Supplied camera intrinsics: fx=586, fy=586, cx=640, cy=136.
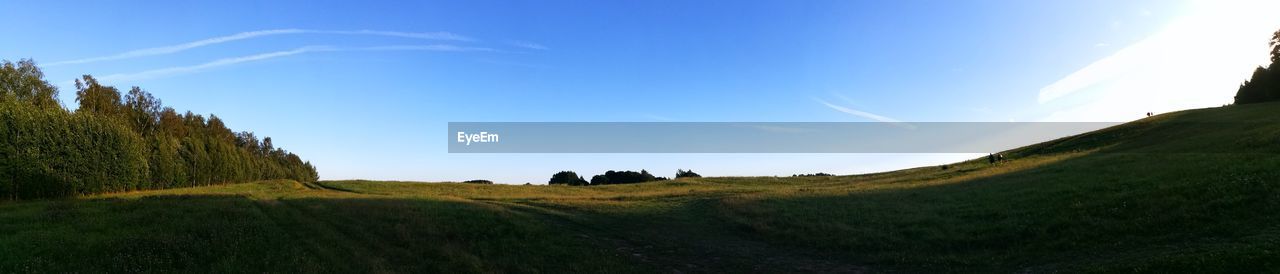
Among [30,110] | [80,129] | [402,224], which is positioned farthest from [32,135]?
[402,224]

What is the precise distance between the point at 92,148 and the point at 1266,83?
120271 mm

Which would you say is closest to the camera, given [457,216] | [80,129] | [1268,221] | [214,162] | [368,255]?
[1268,221]

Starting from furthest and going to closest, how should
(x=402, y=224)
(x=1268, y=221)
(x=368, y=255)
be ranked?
(x=402, y=224)
(x=368, y=255)
(x=1268, y=221)

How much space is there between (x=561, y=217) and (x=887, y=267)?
15488 millimetres

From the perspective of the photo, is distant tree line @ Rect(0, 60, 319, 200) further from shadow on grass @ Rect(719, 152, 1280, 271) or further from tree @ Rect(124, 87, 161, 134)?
shadow on grass @ Rect(719, 152, 1280, 271)

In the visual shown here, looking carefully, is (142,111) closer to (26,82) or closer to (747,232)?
(26,82)

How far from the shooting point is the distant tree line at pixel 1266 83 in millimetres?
70625

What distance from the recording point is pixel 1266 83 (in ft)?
238

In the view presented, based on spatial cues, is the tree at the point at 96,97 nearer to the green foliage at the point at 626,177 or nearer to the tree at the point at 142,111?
the tree at the point at 142,111

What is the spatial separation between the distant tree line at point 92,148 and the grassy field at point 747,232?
1218 cm

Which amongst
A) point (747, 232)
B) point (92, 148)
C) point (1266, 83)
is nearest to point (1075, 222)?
point (747, 232)

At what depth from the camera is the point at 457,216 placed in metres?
25.8

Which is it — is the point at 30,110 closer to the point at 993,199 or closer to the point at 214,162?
the point at 214,162

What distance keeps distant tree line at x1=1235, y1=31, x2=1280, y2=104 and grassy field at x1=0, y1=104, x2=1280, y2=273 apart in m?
56.2
